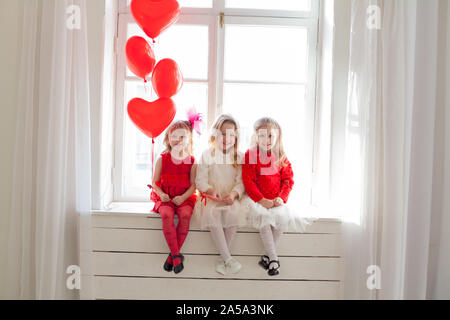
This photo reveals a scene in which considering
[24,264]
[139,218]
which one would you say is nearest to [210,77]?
[139,218]

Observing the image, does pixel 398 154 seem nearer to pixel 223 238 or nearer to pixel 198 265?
pixel 223 238

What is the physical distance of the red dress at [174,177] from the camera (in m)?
2.00

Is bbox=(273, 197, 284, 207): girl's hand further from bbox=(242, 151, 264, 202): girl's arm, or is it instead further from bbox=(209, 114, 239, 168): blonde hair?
bbox=(209, 114, 239, 168): blonde hair

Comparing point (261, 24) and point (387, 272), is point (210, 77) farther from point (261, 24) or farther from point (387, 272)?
point (387, 272)

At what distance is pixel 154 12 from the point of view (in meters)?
1.90

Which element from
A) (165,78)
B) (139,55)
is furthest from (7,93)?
(165,78)

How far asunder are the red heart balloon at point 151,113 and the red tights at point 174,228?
0.46 metres

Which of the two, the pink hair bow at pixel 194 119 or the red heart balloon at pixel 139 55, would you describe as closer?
the red heart balloon at pixel 139 55

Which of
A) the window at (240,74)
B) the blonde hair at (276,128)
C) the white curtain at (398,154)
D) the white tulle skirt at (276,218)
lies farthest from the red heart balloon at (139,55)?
the white curtain at (398,154)

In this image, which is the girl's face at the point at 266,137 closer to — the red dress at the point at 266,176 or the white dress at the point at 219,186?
the red dress at the point at 266,176

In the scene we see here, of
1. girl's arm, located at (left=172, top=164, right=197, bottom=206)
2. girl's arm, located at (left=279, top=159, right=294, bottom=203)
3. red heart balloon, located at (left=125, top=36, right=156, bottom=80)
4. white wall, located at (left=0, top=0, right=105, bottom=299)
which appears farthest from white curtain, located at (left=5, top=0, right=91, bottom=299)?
girl's arm, located at (left=279, top=159, right=294, bottom=203)
